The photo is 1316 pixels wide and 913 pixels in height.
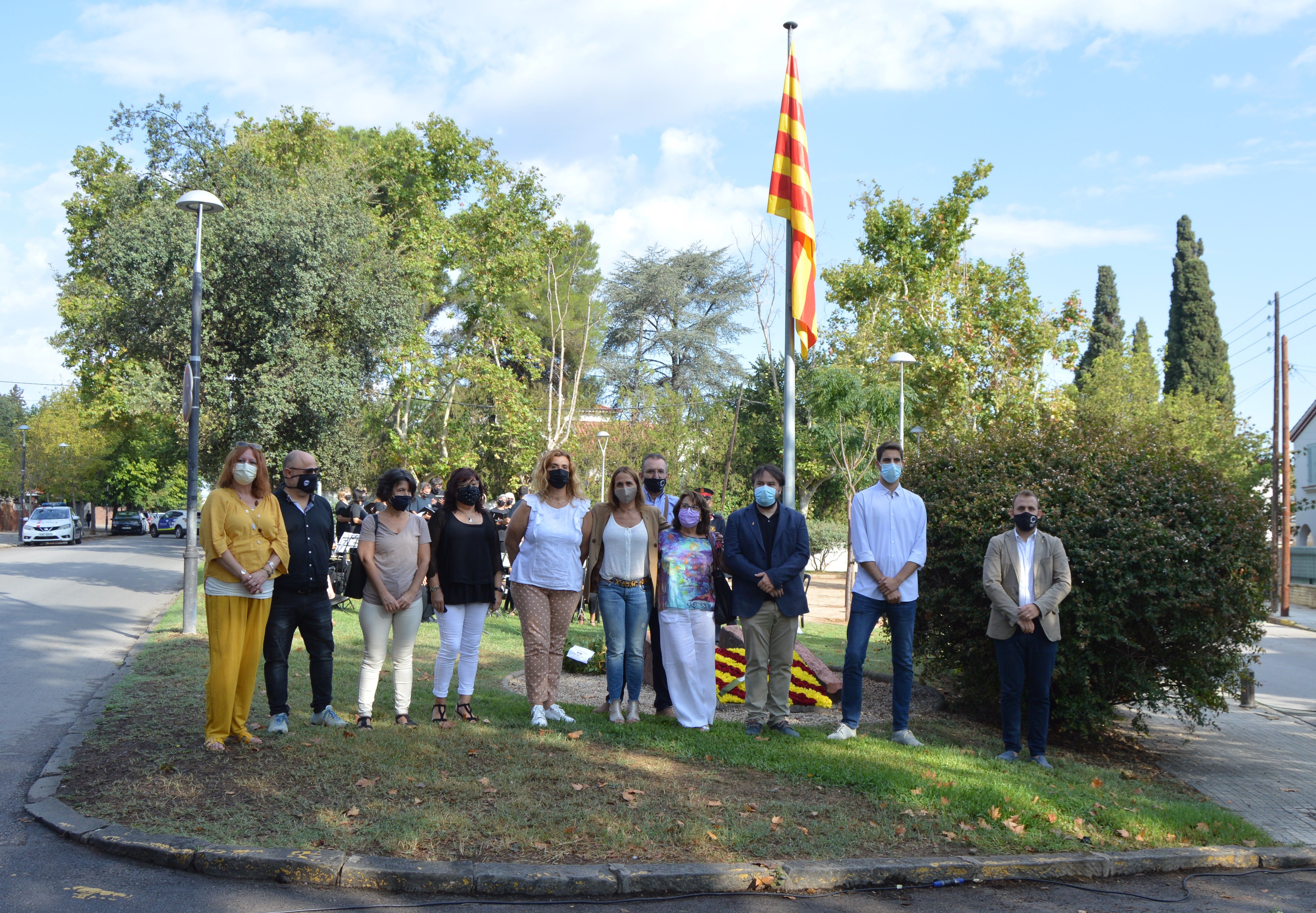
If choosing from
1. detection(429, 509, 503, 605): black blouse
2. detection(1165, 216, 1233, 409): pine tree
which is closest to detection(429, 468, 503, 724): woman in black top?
detection(429, 509, 503, 605): black blouse

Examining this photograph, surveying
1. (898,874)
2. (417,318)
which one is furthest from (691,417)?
(898,874)

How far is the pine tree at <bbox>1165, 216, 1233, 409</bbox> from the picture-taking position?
50.2 meters

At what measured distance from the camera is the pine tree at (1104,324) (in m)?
57.0

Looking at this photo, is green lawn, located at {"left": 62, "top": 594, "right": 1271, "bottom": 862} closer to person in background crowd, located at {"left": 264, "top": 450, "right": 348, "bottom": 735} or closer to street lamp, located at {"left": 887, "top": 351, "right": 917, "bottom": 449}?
person in background crowd, located at {"left": 264, "top": 450, "right": 348, "bottom": 735}

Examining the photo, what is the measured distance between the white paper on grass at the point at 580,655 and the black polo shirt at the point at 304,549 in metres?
3.52

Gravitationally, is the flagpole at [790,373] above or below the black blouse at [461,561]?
above

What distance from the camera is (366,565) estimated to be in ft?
23.4

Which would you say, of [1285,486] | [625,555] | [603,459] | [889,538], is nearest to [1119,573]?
[889,538]

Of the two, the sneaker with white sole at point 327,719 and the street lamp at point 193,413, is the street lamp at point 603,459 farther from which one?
the sneaker with white sole at point 327,719

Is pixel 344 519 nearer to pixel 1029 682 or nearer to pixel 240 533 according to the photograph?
pixel 240 533

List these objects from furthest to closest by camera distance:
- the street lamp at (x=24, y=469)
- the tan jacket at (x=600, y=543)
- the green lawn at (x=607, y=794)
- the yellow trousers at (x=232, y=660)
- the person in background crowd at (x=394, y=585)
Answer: the street lamp at (x=24, y=469), the tan jacket at (x=600, y=543), the person in background crowd at (x=394, y=585), the yellow trousers at (x=232, y=660), the green lawn at (x=607, y=794)

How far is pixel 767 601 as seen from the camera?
754cm

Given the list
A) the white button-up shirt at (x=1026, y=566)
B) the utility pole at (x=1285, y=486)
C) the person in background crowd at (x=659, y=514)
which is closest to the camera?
the white button-up shirt at (x=1026, y=566)

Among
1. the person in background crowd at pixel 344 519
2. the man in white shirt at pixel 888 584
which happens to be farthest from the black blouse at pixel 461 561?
the person in background crowd at pixel 344 519
